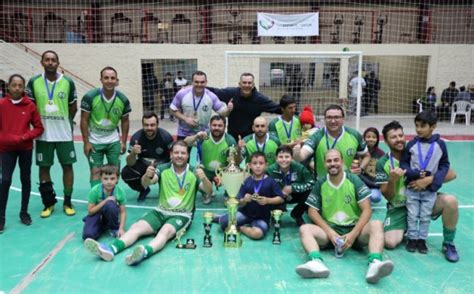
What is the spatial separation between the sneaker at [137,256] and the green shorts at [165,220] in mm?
680

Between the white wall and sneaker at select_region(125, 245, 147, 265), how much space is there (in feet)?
40.2

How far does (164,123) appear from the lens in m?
15.0

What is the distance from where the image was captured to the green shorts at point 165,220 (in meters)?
4.80

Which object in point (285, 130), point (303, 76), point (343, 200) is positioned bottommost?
point (343, 200)

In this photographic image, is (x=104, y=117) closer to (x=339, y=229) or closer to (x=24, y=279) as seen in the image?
(x=24, y=279)

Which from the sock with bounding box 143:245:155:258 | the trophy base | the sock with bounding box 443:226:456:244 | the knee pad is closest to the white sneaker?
the sock with bounding box 443:226:456:244

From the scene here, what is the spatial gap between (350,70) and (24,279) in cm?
1316

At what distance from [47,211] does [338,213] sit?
12.0 ft

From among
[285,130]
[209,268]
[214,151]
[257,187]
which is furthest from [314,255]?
[285,130]

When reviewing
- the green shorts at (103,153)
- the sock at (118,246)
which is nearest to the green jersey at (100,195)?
the sock at (118,246)

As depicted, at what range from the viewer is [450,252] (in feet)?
14.3

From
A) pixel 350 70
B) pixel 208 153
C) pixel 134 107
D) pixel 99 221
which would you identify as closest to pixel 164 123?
pixel 134 107

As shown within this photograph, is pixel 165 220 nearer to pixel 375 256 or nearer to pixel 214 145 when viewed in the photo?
pixel 214 145

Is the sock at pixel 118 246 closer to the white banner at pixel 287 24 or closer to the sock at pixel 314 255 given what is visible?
the sock at pixel 314 255
